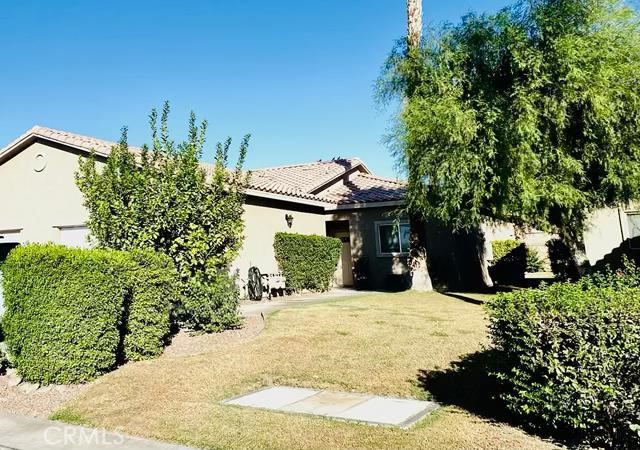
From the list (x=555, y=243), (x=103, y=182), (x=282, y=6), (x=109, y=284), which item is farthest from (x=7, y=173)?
(x=555, y=243)

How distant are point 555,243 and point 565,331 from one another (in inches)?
592

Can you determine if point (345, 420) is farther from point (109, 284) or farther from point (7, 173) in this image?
point (7, 173)

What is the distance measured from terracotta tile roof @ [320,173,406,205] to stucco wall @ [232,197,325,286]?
3.15m

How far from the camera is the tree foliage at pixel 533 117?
38.5 feet

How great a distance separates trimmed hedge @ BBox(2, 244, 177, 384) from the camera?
729 centimetres

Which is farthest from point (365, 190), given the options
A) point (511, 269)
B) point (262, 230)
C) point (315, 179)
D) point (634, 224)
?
point (634, 224)

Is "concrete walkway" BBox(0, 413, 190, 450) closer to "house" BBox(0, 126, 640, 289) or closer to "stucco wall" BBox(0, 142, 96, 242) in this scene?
"house" BBox(0, 126, 640, 289)

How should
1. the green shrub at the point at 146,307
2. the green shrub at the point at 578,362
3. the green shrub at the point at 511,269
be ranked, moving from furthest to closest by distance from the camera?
1. the green shrub at the point at 511,269
2. the green shrub at the point at 146,307
3. the green shrub at the point at 578,362

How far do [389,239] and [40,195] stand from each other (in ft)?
44.3

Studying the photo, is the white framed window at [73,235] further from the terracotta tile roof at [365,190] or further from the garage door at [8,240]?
the terracotta tile roof at [365,190]

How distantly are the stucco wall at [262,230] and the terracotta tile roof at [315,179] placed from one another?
0.66m

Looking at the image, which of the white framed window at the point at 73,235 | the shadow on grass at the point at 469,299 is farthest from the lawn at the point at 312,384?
the white framed window at the point at 73,235

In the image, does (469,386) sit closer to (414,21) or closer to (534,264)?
(414,21)

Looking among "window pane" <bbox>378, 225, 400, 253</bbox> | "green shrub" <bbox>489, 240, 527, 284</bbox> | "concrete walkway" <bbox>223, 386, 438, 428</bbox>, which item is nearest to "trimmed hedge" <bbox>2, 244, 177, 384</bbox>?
"concrete walkway" <bbox>223, 386, 438, 428</bbox>
